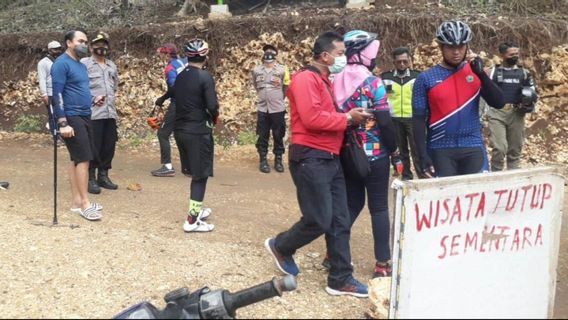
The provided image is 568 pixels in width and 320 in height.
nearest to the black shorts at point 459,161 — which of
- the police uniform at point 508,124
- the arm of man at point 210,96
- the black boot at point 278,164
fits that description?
the arm of man at point 210,96

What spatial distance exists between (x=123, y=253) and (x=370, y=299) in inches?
84.1

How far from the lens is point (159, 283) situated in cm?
415

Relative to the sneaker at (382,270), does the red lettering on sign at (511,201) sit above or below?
above

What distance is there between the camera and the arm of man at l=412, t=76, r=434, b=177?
426cm

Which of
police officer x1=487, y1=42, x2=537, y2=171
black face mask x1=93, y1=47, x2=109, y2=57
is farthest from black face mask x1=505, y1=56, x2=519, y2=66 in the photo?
black face mask x1=93, y1=47, x2=109, y2=57

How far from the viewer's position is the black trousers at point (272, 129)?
28.8 feet

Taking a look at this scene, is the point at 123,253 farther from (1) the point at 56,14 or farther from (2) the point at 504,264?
(1) the point at 56,14

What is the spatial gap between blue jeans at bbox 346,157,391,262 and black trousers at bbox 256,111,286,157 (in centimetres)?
442

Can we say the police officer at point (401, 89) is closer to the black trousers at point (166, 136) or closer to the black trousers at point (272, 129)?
the black trousers at point (272, 129)

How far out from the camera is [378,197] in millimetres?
4293

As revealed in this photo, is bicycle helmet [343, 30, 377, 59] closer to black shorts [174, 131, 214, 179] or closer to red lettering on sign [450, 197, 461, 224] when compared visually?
red lettering on sign [450, 197, 461, 224]

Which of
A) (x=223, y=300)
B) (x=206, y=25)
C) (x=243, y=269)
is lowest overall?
(x=243, y=269)

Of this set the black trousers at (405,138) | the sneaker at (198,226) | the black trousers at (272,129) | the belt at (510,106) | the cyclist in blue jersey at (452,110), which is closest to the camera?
the cyclist in blue jersey at (452,110)

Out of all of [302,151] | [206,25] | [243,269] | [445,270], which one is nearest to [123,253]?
[243,269]
